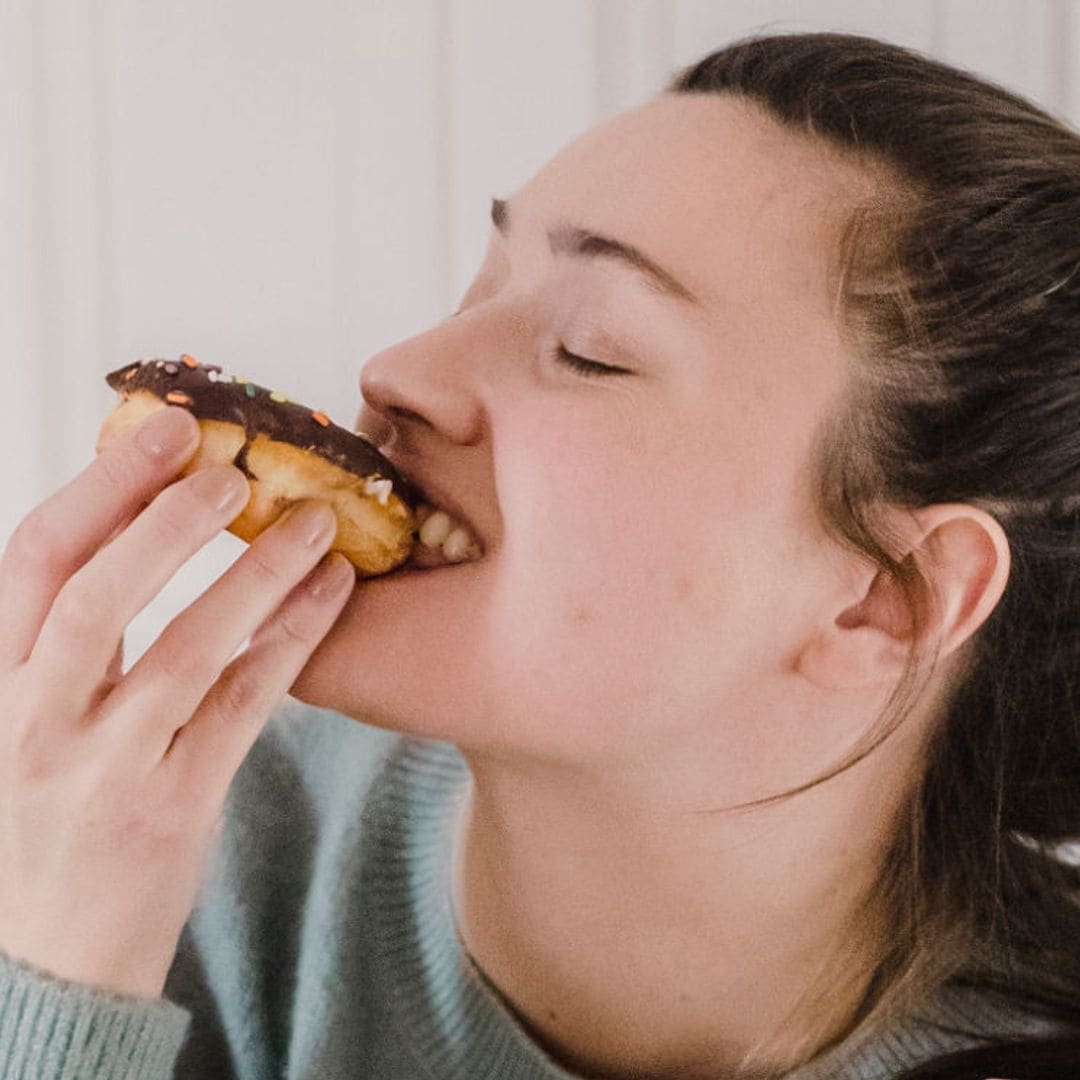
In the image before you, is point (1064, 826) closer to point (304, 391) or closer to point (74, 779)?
point (74, 779)

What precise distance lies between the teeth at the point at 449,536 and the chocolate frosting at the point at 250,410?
0.07m

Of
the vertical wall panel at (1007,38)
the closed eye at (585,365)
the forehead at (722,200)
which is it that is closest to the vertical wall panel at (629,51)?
the vertical wall panel at (1007,38)

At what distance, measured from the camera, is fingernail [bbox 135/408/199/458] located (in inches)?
34.9

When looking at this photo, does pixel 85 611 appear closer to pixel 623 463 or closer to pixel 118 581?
pixel 118 581

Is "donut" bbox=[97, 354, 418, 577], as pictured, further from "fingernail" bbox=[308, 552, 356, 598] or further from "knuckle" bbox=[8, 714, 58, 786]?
"knuckle" bbox=[8, 714, 58, 786]

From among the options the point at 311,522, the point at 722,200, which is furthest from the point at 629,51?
the point at 311,522

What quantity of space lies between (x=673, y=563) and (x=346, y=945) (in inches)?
25.2

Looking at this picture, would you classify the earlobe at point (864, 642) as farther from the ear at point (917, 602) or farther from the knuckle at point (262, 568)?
the knuckle at point (262, 568)

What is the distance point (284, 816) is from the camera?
1.44 meters

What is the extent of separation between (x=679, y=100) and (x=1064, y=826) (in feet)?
2.72

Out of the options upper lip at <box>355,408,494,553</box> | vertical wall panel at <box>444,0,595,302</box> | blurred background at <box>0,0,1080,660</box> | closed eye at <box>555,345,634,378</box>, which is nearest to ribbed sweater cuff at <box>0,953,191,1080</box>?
upper lip at <box>355,408,494,553</box>

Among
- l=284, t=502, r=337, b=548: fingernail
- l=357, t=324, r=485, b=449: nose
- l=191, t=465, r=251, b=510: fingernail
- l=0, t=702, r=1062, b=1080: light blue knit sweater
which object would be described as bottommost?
l=0, t=702, r=1062, b=1080: light blue knit sweater

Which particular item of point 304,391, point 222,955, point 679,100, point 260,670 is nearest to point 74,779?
point 260,670

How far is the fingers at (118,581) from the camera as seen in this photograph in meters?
0.87
